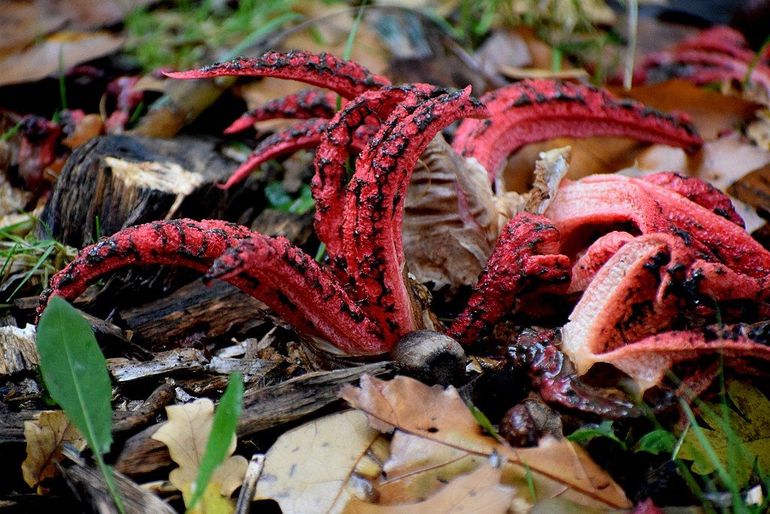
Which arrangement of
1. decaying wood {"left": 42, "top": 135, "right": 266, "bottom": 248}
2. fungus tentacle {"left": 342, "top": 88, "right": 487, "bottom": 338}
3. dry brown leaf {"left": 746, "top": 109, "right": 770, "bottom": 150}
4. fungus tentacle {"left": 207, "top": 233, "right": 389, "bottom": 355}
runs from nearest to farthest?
1. fungus tentacle {"left": 207, "top": 233, "right": 389, "bottom": 355}
2. fungus tentacle {"left": 342, "top": 88, "right": 487, "bottom": 338}
3. decaying wood {"left": 42, "top": 135, "right": 266, "bottom": 248}
4. dry brown leaf {"left": 746, "top": 109, "right": 770, "bottom": 150}

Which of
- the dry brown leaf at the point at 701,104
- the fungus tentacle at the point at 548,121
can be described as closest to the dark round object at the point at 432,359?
the fungus tentacle at the point at 548,121

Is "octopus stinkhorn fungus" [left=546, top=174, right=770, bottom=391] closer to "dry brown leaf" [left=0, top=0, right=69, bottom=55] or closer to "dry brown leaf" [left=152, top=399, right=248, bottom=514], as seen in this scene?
"dry brown leaf" [left=152, top=399, right=248, bottom=514]

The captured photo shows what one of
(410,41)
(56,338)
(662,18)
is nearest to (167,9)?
(410,41)

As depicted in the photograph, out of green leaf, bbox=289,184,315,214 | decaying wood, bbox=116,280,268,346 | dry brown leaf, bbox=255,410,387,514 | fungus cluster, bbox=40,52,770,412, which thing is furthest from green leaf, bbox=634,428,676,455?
green leaf, bbox=289,184,315,214

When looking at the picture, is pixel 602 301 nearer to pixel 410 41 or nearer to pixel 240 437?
pixel 240 437

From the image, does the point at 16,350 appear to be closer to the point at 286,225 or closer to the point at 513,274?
the point at 286,225
